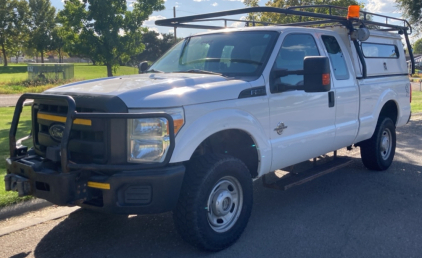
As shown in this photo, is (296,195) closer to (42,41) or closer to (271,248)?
(271,248)

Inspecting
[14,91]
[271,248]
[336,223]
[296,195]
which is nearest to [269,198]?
[296,195]

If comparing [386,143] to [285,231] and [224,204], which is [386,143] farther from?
[224,204]

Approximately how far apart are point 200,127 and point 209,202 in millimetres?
732

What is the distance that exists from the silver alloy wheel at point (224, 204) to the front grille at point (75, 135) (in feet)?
3.59

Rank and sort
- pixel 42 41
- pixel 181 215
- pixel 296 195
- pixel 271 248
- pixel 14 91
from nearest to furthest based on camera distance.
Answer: pixel 181 215, pixel 271 248, pixel 296 195, pixel 14 91, pixel 42 41

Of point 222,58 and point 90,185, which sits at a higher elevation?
point 222,58

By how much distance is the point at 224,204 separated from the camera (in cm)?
432

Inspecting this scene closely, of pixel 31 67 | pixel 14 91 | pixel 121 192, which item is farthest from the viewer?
pixel 31 67

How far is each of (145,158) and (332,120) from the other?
2.85 metres

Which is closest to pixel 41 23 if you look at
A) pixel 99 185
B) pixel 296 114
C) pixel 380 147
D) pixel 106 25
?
pixel 106 25

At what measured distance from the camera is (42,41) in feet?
180

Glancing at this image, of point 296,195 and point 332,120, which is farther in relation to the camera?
point 296,195

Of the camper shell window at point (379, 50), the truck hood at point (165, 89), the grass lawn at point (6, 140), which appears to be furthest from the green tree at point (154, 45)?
the truck hood at point (165, 89)

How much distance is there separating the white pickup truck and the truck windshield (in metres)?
0.02
